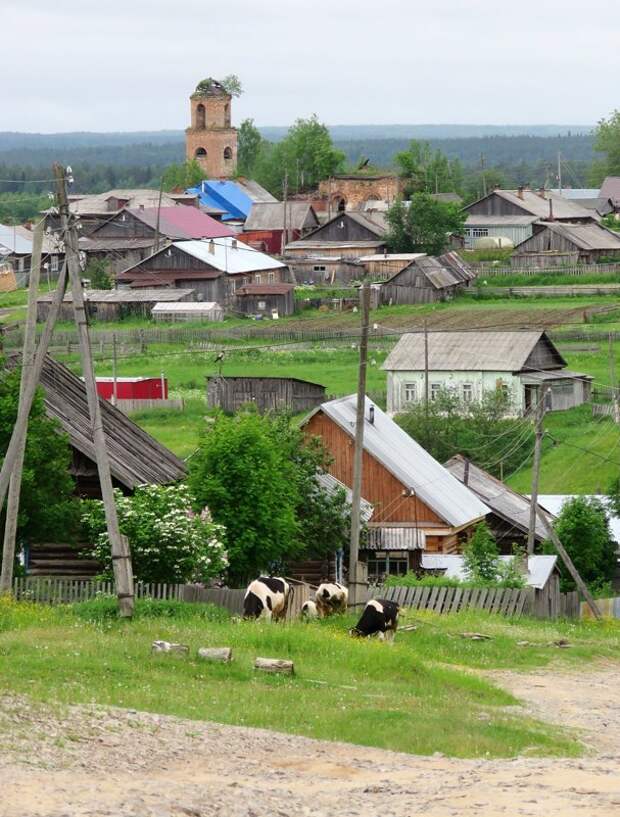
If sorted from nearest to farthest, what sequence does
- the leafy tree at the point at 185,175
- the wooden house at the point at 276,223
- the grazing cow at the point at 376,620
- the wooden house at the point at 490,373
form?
the grazing cow at the point at 376,620
the wooden house at the point at 490,373
the wooden house at the point at 276,223
the leafy tree at the point at 185,175

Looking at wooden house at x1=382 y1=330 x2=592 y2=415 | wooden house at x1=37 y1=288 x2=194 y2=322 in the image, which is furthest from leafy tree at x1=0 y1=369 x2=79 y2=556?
wooden house at x1=37 y1=288 x2=194 y2=322

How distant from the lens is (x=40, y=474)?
2705 cm

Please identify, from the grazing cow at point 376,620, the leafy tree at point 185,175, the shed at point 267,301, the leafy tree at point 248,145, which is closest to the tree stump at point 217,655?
the grazing cow at point 376,620

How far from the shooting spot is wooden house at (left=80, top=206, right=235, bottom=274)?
3984 inches

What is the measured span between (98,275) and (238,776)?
3120 inches

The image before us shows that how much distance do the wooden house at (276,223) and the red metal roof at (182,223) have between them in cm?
548

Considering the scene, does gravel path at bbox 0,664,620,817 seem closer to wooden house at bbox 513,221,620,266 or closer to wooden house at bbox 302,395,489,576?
wooden house at bbox 302,395,489,576

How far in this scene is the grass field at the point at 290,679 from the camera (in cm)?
1767

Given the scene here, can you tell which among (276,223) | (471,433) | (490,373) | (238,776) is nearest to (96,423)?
(238,776)

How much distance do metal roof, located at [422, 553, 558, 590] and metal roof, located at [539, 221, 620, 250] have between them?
→ 6542 cm

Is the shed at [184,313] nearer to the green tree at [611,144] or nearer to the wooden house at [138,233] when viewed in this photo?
the wooden house at [138,233]

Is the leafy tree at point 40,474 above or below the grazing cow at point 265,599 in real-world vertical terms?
above

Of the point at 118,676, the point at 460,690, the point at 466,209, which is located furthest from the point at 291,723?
the point at 466,209

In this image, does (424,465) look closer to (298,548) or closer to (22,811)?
(298,548)
